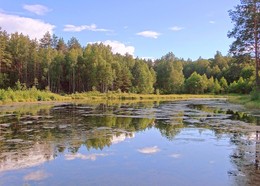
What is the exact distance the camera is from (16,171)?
8.80 meters

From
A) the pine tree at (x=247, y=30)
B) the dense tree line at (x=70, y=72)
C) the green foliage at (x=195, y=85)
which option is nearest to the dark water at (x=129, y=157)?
the pine tree at (x=247, y=30)

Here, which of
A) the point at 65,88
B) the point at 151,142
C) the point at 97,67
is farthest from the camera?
the point at 65,88

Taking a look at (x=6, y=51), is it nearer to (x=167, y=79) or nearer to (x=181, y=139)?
(x=167, y=79)

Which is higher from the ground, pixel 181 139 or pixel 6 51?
pixel 6 51

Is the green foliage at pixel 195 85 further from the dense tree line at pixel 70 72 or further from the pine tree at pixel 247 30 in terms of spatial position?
the pine tree at pixel 247 30

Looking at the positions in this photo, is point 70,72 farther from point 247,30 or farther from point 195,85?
point 247,30

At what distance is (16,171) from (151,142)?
6213 millimetres

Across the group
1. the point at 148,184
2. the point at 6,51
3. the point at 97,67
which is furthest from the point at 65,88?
the point at 148,184

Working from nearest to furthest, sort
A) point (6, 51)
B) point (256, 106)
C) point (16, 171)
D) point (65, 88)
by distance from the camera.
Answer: point (16, 171) → point (256, 106) → point (6, 51) → point (65, 88)

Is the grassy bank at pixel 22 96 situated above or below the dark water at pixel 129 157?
above

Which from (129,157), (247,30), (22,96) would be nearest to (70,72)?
(22,96)

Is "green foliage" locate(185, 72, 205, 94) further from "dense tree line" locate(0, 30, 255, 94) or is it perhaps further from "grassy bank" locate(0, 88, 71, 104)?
"grassy bank" locate(0, 88, 71, 104)

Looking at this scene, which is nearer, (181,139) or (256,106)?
(181,139)

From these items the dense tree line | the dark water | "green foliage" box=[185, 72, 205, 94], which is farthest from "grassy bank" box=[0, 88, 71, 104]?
"green foliage" box=[185, 72, 205, 94]
